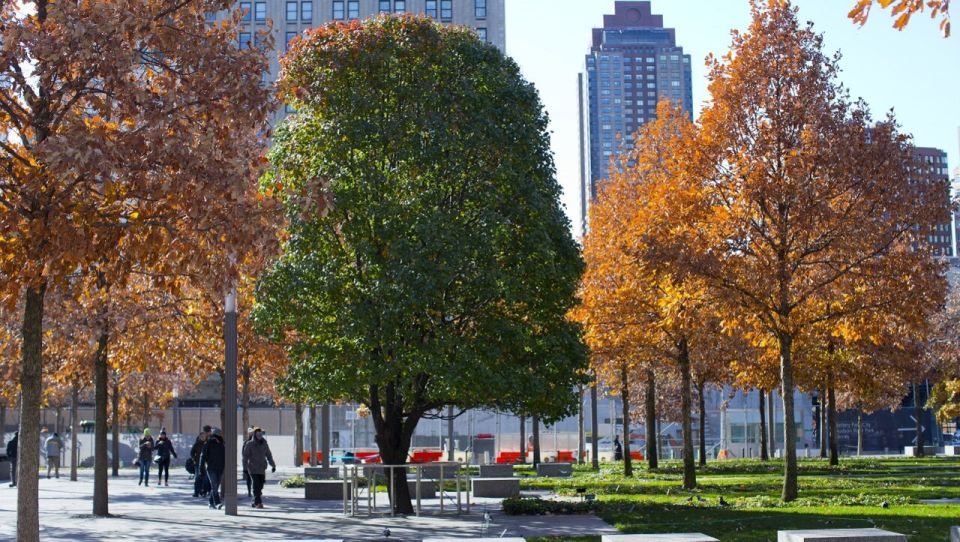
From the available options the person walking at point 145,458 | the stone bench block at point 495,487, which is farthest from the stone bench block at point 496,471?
the person walking at point 145,458

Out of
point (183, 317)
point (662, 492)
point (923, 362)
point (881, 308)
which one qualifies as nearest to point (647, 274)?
point (881, 308)

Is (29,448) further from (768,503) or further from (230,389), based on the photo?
(768,503)

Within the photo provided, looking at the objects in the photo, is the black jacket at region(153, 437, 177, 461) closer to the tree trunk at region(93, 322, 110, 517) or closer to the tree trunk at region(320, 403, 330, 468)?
the tree trunk at region(320, 403, 330, 468)

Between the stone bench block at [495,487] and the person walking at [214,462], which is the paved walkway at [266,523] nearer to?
the person walking at [214,462]

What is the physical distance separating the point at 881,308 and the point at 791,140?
3750 millimetres

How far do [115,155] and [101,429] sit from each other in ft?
39.3

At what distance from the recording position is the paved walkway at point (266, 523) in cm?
1786

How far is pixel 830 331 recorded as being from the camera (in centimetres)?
2433

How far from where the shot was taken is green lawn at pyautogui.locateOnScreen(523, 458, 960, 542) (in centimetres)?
1655

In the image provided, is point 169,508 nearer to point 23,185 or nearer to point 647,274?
point 647,274

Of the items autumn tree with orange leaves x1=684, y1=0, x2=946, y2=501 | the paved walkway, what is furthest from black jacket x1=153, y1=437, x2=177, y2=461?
autumn tree with orange leaves x1=684, y1=0, x2=946, y2=501

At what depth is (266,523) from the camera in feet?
67.1

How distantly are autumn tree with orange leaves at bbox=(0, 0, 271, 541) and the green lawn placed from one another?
749cm

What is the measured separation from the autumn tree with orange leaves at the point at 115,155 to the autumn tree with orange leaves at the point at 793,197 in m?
11.6
